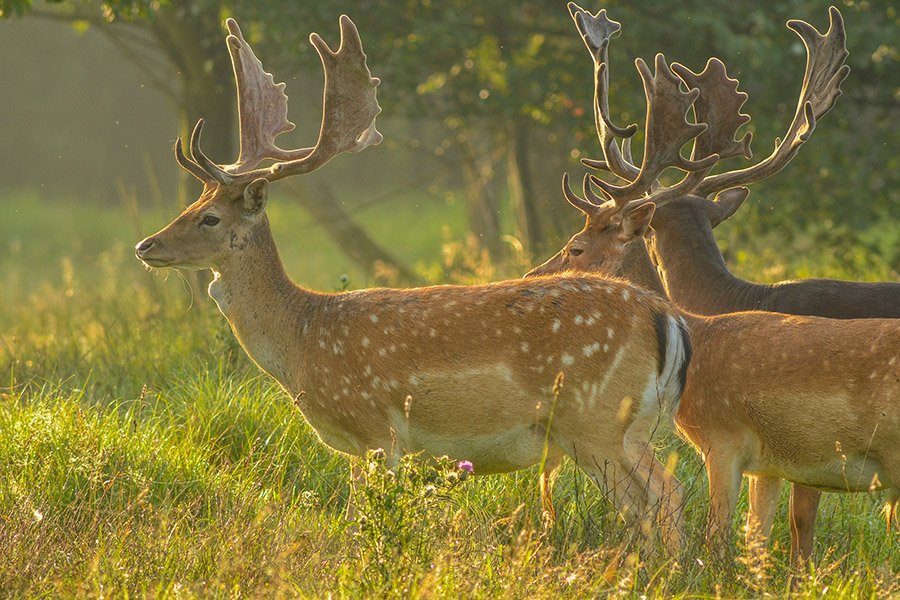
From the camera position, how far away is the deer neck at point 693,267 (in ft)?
21.2

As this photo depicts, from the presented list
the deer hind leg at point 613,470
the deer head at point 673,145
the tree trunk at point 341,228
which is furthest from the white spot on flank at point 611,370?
the tree trunk at point 341,228

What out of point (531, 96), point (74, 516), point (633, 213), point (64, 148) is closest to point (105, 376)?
point (74, 516)

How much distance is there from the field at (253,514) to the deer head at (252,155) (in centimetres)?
67

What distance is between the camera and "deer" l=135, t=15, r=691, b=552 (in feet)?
15.6

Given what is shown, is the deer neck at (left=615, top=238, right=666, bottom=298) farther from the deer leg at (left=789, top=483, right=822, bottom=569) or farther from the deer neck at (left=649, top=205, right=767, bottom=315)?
the deer leg at (left=789, top=483, right=822, bottom=569)

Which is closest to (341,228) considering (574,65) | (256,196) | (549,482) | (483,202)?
(483,202)

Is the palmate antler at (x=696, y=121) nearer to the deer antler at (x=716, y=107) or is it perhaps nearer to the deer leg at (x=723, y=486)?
the deer antler at (x=716, y=107)

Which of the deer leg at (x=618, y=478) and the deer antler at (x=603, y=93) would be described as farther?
the deer antler at (x=603, y=93)

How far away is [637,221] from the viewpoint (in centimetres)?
631

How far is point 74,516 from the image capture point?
4535 mm

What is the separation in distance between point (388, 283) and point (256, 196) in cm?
679

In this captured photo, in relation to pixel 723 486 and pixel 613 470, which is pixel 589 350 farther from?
pixel 723 486

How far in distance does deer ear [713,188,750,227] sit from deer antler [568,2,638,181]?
510 millimetres

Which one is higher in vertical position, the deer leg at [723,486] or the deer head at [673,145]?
the deer head at [673,145]
